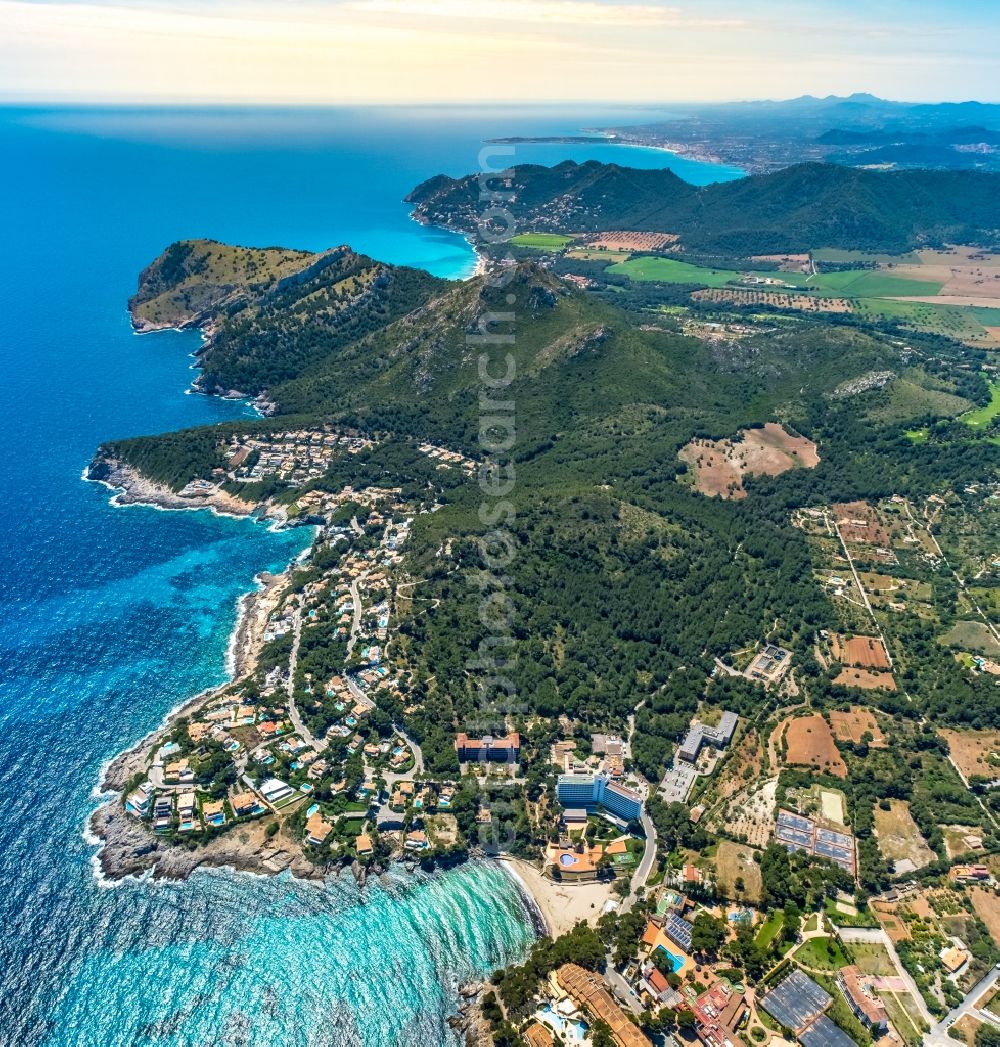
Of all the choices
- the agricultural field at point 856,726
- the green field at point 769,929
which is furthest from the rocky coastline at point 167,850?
the agricultural field at point 856,726

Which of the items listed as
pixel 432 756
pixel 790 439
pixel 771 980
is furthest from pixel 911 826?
pixel 790 439

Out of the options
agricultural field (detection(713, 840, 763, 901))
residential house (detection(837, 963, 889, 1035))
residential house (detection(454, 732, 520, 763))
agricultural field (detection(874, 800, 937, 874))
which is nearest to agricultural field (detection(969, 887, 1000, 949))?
agricultural field (detection(874, 800, 937, 874))

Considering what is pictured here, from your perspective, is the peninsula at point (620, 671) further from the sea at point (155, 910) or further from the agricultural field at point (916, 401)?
the sea at point (155, 910)

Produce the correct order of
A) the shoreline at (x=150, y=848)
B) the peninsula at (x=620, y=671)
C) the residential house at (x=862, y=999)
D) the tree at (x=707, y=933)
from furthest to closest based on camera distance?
the shoreline at (x=150, y=848)
the peninsula at (x=620, y=671)
the tree at (x=707, y=933)
the residential house at (x=862, y=999)

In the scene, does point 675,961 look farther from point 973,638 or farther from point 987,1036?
point 973,638

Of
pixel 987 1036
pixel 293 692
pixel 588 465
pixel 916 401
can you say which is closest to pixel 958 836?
pixel 987 1036

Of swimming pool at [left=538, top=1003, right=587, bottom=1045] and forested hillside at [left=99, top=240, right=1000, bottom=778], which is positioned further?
forested hillside at [left=99, top=240, right=1000, bottom=778]

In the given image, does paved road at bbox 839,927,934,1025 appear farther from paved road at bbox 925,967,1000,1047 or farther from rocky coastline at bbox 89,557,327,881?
rocky coastline at bbox 89,557,327,881
